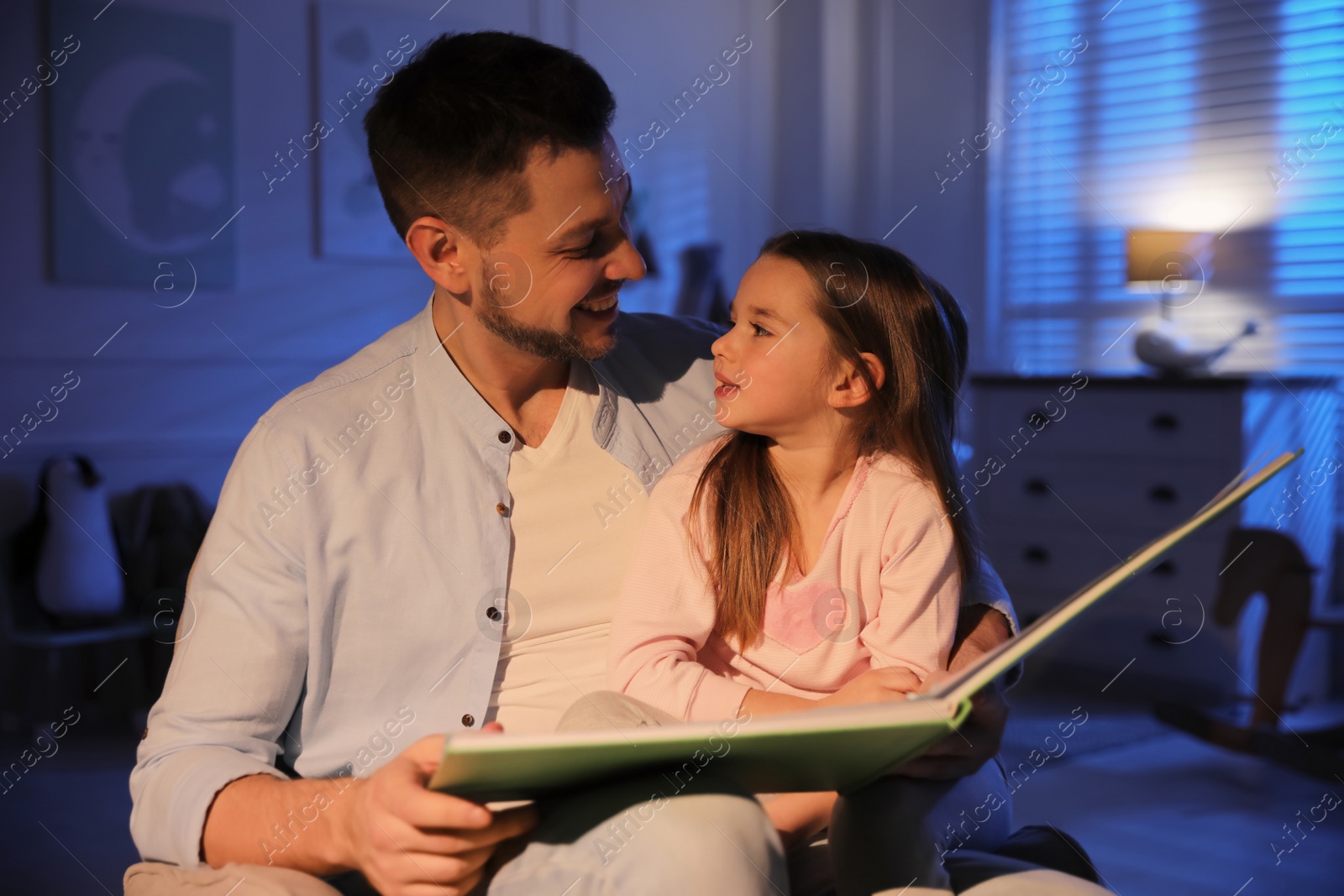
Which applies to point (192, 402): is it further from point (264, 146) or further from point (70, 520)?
point (264, 146)

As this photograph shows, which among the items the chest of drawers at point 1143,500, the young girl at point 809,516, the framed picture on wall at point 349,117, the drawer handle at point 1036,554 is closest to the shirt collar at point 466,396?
the young girl at point 809,516

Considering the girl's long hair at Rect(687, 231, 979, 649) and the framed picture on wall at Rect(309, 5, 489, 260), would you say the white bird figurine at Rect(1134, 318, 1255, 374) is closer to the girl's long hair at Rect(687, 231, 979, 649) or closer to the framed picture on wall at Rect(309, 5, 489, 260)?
the framed picture on wall at Rect(309, 5, 489, 260)

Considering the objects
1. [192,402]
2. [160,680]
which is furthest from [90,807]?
[192,402]

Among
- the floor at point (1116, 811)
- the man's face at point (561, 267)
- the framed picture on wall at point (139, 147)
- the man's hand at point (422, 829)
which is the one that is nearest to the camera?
the man's hand at point (422, 829)

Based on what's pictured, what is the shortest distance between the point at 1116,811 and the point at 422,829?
7.97 feet

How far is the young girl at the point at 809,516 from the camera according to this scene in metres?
1.22

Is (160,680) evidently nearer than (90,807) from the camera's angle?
No

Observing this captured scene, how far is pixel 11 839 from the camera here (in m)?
2.72

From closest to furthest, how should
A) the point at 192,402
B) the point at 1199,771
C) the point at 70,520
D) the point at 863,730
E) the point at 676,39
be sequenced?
the point at 863,730
the point at 1199,771
the point at 70,520
the point at 192,402
the point at 676,39

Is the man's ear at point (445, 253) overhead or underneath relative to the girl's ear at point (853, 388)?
overhead

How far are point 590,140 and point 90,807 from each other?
235cm

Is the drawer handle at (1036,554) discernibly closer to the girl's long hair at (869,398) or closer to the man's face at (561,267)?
the girl's long hair at (869,398)

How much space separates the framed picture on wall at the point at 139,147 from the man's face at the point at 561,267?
2812 mm

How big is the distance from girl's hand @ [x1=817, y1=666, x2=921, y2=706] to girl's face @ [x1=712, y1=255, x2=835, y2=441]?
1.15ft
